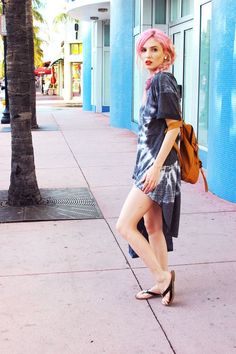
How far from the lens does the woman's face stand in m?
3.77

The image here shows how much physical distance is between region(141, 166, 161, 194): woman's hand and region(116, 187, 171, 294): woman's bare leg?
116 millimetres

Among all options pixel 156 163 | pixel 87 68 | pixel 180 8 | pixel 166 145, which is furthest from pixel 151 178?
pixel 87 68

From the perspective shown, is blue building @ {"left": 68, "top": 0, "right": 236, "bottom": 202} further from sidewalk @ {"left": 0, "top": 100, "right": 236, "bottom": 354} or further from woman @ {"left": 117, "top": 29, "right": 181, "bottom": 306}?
woman @ {"left": 117, "top": 29, "right": 181, "bottom": 306}

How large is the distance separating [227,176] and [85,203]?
5.90ft

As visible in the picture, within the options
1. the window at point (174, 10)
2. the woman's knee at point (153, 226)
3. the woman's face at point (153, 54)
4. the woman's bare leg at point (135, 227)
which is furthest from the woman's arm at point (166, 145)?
the window at point (174, 10)

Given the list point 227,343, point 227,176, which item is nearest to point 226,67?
point 227,176

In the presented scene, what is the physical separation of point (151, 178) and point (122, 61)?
1264cm

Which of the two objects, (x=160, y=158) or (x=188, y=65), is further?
(x=188, y=65)

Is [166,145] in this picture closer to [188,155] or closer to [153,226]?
[188,155]

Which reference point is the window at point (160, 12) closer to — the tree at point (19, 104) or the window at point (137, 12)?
the window at point (137, 12)

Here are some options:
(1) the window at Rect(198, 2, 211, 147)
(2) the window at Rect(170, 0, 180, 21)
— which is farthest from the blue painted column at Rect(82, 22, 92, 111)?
(1) the window at Rect(198, 2, 211, 147)

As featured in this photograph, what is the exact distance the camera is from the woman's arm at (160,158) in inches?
146

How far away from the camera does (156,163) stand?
3.72 meters

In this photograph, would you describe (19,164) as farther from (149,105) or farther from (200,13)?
(200,13)
